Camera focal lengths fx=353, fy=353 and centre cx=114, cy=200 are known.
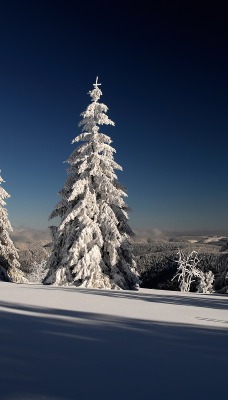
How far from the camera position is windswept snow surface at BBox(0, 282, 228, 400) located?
3525 mm

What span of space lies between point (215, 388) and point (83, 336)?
2.55m

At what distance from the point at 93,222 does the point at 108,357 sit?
56.8 feet

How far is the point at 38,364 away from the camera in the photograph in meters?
4.15

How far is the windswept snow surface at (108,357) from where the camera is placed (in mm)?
3525

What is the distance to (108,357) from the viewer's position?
15.3 ft

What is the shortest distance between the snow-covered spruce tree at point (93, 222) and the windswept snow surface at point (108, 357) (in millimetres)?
13149

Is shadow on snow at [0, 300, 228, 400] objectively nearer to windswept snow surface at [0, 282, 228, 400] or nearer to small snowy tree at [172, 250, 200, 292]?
windswept snow surface at [0, 282, 228, 400]

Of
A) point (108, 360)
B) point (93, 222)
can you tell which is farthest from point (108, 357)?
point (93, 222)

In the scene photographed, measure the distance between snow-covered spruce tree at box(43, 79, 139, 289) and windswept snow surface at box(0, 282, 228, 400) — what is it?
1315 centimetres

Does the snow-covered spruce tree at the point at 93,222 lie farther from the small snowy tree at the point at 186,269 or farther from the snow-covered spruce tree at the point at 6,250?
the small snowy tree at the point at 186,269

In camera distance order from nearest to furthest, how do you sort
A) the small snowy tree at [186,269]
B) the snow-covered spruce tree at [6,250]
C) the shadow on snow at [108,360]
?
the shadow on snow at [108,360] → the snow-covered spruce tree at [6,250] → the small snowy tree at [186,269]

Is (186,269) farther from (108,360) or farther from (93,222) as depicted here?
(108,360)

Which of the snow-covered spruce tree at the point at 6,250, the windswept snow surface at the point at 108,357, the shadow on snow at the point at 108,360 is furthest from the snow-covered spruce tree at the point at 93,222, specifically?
the shadow on snow at the point at 108,360

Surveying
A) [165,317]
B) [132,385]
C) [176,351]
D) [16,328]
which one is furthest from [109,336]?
[165,317]
